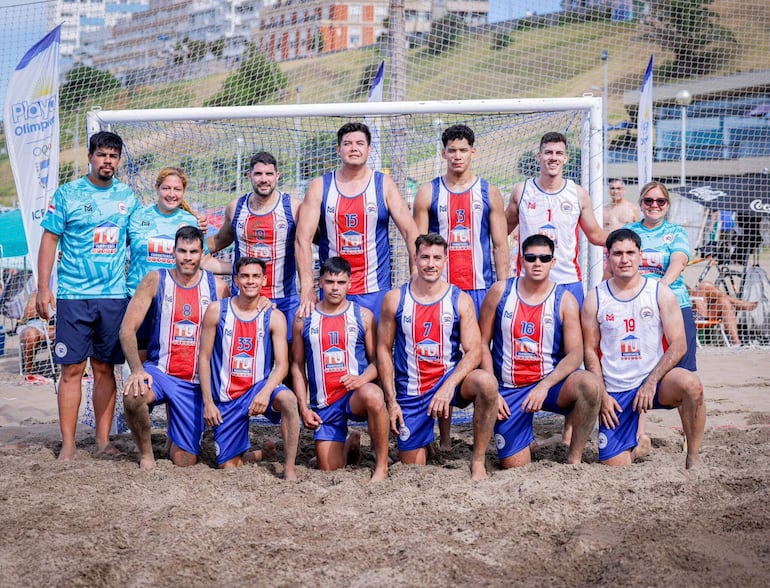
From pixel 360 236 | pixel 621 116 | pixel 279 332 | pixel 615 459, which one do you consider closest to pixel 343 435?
pixel 279 332

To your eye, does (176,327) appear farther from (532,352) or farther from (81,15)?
(81,15)

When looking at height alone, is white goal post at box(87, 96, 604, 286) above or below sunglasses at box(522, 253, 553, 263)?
above

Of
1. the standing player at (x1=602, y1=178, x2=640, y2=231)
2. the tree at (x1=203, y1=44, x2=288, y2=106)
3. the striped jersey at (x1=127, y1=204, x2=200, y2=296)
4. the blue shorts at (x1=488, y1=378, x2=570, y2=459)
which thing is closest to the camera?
the blue shorts at (x1=488, y1=378, x2=570, y2=459)

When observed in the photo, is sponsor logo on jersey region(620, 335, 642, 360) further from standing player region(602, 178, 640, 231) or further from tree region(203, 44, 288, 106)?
tree region(203, 44, 288, 106)

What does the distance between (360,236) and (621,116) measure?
34.0 meters

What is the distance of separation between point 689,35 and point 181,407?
107 feet

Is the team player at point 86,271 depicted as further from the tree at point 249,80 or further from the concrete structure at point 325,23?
the concrete structure at point 325,23

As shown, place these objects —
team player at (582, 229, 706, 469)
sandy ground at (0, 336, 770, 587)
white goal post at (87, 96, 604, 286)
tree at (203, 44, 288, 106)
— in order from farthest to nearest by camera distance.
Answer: tree at (203, 44, 288, 106) → white goal post at (87, 96, 604, 286) → team player at (582, 229, 706, 469) → sandy ground at (0, 336, 770, 587)

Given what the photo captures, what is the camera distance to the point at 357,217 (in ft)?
17.5

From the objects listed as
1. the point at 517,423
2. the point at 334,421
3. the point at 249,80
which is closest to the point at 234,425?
the point at 334,421

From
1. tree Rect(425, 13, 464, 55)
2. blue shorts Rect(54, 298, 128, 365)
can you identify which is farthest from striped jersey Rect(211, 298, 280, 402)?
tree Rect(425, 13, 464, 55)

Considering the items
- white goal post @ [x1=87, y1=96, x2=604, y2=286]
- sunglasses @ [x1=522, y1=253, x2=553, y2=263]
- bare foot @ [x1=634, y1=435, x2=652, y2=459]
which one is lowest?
bare foot @ [x1=634, y1=435, x2=652, y2=459]

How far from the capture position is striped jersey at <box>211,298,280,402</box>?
503cm

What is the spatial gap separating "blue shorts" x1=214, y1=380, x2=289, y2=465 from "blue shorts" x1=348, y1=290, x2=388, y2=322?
0.84 meters
